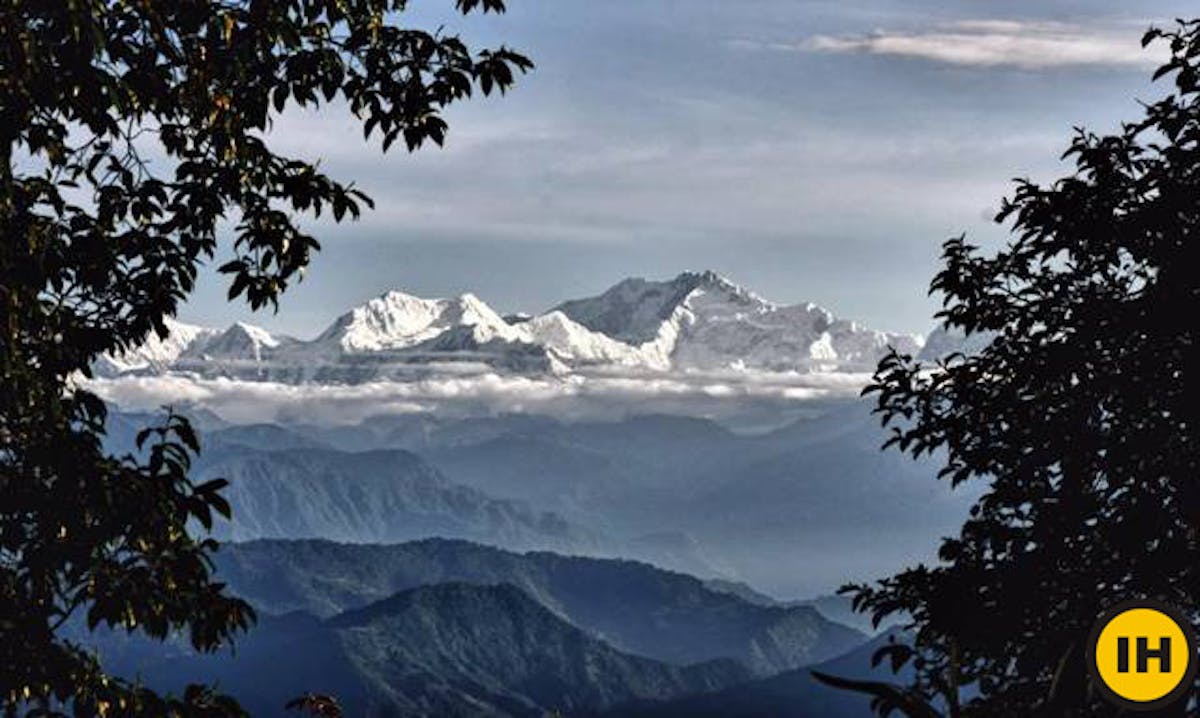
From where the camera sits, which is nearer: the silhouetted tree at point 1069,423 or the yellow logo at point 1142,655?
the yellow logo at point 1142,655

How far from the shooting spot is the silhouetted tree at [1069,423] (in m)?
24.8

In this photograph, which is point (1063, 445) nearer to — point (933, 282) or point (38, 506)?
point (933, 282)

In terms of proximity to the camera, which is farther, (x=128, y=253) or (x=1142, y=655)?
(x=128, y=253)

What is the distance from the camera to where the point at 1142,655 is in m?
9.68

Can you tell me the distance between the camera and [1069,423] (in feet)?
86.3

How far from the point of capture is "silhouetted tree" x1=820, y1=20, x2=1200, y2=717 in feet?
81.5

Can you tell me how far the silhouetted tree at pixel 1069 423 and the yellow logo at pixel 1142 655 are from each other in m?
14.2

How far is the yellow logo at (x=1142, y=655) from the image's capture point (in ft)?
31.4

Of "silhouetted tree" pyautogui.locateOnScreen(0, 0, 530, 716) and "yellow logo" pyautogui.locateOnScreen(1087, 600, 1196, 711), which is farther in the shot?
"silhouetted tree" pyautogui.locateOnScreen(0, 0, 530, 716)

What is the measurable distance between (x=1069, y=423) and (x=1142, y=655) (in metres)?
17.3

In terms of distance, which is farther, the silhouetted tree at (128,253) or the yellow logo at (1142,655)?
the silhouetted tree at (128,253)

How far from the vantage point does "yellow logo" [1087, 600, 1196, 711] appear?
9.58m

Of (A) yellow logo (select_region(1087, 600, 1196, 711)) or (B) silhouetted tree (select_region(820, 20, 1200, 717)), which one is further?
(B) silhouetted tree (select_region(820, 20, 1200, 717))

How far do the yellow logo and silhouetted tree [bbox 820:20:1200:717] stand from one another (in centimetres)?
1418
